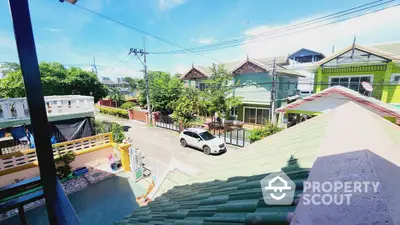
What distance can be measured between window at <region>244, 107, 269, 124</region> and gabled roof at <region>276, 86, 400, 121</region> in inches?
215

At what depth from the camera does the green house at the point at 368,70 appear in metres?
11.4

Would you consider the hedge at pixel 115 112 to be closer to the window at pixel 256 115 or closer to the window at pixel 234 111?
the window at pixel 234 111

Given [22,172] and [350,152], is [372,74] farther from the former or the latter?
[22,172]

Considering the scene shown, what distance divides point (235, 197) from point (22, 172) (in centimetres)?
1008

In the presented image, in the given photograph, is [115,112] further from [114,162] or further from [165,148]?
[114,162]

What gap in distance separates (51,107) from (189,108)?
8669 mm

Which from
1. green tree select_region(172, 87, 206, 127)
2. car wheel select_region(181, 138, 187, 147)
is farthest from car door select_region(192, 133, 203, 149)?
green tree select_region(172, 87, 206, 127)

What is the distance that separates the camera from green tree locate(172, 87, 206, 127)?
1448 centimetres

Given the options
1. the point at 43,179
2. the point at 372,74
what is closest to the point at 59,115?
the point at 43,179

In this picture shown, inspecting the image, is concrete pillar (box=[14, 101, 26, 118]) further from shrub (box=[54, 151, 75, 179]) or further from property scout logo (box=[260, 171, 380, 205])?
property scout logo (box=[260, 171, 380, 205])

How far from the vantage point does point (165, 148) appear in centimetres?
1212

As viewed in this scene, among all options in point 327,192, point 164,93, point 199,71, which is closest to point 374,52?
point 199,71

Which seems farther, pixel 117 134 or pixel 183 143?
pixel 183 143

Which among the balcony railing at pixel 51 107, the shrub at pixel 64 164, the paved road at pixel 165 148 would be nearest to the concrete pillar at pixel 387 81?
the paved road at pixel 165 148
